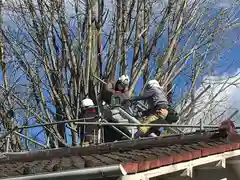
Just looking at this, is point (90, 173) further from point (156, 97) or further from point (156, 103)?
Result: point (156, 97)

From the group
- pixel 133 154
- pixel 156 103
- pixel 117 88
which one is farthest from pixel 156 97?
pixel 133 154

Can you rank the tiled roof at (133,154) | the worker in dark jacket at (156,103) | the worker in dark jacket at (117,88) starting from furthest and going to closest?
1. the worker in dark jacket at (117,88)
2. the worker in dark jacket at (156,103)
3. the tiled roof at (133,154)

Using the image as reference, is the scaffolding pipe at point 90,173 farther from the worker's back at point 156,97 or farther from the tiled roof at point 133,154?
the worker's back at point 156,97

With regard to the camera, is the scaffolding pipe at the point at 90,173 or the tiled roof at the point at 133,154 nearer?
the scaffolding pipe at the point at 90,173

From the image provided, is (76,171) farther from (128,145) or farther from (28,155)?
(28,155)

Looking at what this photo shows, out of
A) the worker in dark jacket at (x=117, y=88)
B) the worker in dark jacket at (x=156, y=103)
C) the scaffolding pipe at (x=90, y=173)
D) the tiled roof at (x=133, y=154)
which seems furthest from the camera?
the worker in dark jacket at (x=117, y=88)

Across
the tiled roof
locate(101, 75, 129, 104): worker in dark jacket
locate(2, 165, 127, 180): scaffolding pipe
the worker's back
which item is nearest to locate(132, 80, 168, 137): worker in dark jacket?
the worker's back

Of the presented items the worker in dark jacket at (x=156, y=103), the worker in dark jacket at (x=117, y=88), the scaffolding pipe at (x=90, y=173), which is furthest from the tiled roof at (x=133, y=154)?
the worker in dark jacket at (x=117, y=88)

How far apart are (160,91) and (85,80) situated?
26.0ft

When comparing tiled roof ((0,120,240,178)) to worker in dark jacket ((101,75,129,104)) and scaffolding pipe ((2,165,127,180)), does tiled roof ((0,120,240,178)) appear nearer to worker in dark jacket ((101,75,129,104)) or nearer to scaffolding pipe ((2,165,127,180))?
scaffolding pipe ((2,165,127,180))

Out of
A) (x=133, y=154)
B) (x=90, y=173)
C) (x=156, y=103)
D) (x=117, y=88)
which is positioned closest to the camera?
(x=90, y=173)

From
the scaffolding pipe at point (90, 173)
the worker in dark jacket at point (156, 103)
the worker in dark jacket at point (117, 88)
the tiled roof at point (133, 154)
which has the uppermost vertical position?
the worker in dark jacket at point (117, 88)

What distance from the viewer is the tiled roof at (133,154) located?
539 centimetres

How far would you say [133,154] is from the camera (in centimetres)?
620
